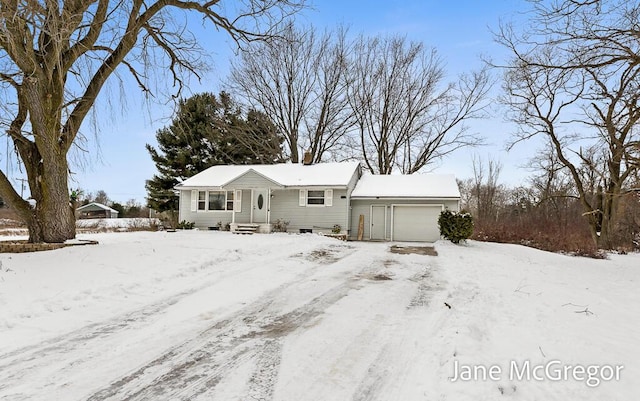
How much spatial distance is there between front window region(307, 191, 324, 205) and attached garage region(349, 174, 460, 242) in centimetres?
165

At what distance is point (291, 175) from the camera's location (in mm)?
20391

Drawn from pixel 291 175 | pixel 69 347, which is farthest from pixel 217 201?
pixel 69 347

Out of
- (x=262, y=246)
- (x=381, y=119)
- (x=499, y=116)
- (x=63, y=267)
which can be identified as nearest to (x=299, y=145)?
(x=381, y=119)

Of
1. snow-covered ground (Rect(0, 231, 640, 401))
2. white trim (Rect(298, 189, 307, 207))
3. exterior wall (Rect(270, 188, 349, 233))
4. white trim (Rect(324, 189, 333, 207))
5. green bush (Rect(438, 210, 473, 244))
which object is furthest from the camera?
white trim (Rect(298, 189, 307, 207))

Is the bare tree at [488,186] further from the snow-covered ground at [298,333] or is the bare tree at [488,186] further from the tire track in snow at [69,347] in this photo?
the tire track in snow at [69,347]

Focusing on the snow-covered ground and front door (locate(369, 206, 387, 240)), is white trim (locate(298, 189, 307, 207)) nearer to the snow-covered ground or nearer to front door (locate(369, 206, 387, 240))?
front door (locate(369, 206, 387, 240))

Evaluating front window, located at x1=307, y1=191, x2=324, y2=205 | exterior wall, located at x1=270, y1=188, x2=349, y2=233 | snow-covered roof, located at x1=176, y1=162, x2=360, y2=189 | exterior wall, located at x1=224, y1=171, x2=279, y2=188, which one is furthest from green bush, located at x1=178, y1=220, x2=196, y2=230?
front window, located at x1=307, y1=191, x2=324, y2=205

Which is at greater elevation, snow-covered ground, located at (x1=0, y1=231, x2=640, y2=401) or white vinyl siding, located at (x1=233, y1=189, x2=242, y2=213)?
white vinyl siding, located at (x1=233, y1=189, x2=242, y2=213)

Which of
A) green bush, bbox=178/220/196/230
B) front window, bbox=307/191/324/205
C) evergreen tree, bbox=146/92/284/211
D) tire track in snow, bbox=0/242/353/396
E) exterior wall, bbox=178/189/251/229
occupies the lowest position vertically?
tire track in snow, bbox=0/242/353/396

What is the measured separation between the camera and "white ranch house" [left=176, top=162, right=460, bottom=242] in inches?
714

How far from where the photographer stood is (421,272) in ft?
26.5

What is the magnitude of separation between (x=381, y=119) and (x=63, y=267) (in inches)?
939

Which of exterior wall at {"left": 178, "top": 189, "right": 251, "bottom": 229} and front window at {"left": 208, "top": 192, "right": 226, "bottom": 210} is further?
front window at {"left": 208, "top": 192, "right": 226, "bottom": 210}

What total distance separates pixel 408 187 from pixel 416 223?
2032mm
